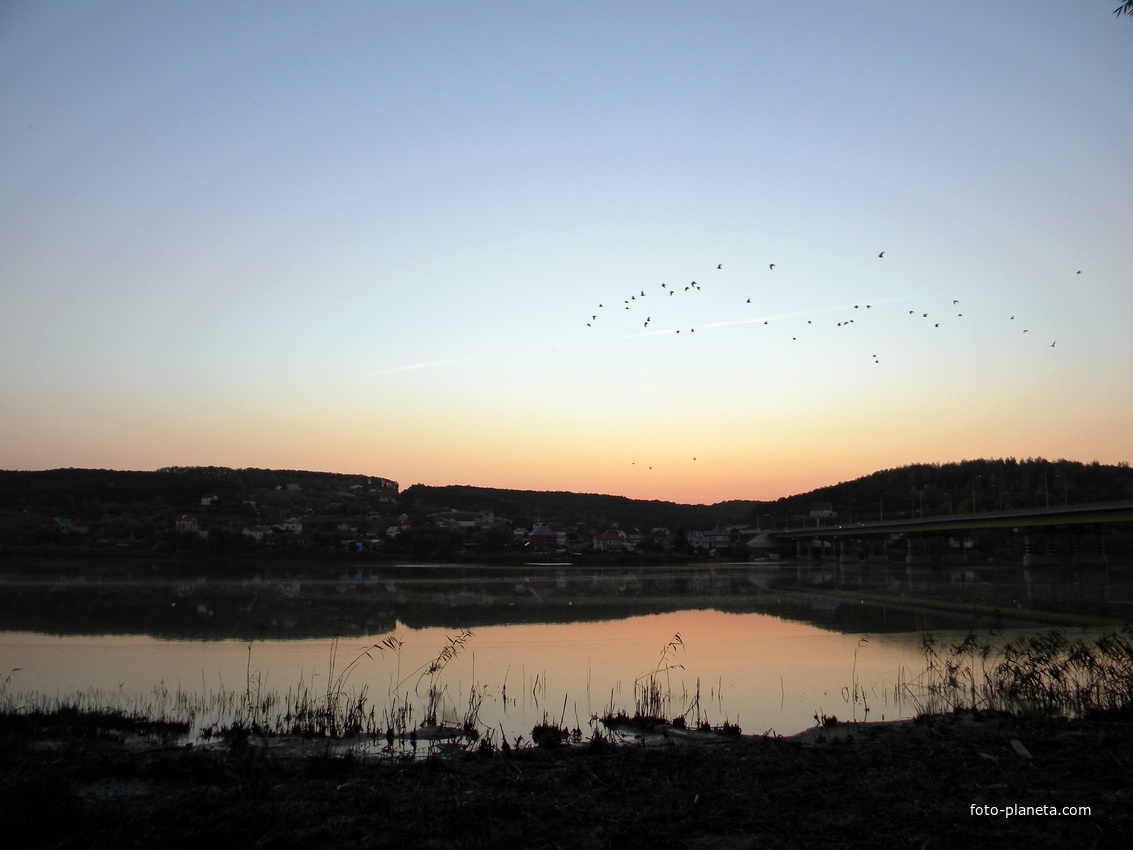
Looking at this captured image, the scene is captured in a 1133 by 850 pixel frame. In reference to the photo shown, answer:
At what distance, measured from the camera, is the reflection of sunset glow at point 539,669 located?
14.6m

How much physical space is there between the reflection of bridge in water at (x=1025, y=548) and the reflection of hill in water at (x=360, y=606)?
774 inches

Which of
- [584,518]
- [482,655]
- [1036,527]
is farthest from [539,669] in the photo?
[584,518]

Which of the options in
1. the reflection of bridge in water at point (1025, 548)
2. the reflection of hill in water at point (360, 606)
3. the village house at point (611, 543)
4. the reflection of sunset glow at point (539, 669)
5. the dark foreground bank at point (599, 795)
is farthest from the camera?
the village house at point (611, 543)

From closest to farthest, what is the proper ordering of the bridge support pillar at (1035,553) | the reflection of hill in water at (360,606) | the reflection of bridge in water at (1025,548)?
the reflection of hill in water at (360,606) → the reflection of bridge in water at (1025,548) → the bridge support pillar at (1035,553)

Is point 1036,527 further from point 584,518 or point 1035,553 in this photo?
point 584,518

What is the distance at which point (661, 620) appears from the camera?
34.2m

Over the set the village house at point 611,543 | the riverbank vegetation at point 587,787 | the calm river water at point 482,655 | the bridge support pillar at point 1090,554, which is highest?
the riverbank vegetation at point 587,787

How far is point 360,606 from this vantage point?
37.5 metres

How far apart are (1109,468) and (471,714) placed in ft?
501

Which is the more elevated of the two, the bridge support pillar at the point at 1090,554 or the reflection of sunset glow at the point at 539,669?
the reflection of sunset glow at the point at 539,669

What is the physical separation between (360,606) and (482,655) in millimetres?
17681

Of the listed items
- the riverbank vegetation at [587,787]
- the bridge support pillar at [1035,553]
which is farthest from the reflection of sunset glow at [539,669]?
the bridge support pillar at [1035,553]

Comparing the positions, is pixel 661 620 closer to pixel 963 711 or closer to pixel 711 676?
pixel 711 676

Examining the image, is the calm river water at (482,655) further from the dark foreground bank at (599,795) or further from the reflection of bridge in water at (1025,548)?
the reflection of bridge in water at (1025,548)
